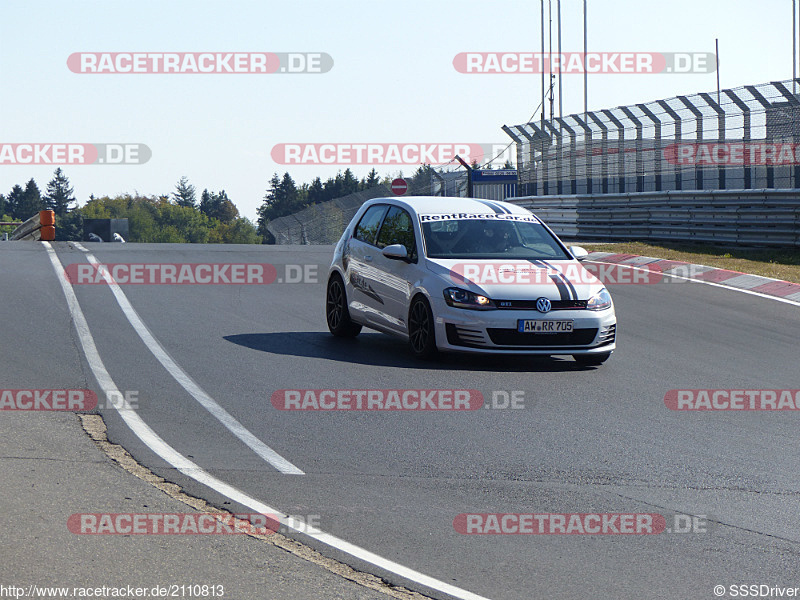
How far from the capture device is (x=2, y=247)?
23.1 m

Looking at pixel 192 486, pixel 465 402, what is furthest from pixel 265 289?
pixel 192 486

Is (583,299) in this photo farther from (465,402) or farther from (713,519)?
(713,519)

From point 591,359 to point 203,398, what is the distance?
3.80m

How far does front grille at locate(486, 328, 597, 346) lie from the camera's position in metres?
9.82

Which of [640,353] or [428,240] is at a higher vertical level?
[428,240]

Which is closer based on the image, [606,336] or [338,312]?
[606,336]

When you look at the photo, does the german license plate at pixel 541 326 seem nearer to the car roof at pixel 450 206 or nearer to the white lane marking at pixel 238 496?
the car roof at pixel 450 206

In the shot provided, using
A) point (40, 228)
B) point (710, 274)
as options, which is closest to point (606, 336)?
point (710, 274)

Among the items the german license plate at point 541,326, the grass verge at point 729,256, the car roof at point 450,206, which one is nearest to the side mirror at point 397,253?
the car roof at point 450,206

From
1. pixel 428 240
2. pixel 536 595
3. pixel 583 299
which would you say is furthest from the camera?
pixel 428 240

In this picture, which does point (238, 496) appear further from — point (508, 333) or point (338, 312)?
point (338, 312)

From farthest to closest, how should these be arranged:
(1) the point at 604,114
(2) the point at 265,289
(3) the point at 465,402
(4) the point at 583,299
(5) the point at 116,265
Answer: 1. (1) the point at 604,114
2. (5) the point at 116,265
3. (2) the point at 265,289
4. (4) the point at 583,299
5. (3) the point at 465,402

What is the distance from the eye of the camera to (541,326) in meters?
9.84

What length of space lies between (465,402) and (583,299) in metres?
2.15
